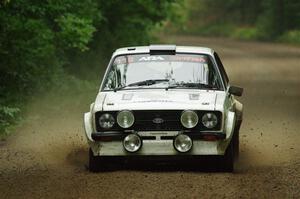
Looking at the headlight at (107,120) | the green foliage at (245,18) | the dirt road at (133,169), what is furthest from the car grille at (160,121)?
the green foliage at (245,18)

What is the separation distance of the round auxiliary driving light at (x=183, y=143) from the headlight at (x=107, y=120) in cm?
84

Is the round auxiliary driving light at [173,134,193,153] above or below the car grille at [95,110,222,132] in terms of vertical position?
below

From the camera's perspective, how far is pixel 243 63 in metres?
36.5

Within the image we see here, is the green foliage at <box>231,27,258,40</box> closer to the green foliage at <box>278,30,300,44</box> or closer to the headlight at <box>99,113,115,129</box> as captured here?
the green foliage at <box>278,30,300,44</box>

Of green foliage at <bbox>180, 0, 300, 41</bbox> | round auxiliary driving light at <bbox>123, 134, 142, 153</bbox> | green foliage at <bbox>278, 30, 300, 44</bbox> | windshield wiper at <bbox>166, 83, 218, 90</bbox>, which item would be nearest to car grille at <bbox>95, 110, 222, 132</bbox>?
round auxiliary driving light at <bbox>123, 134, 142, 153</bbox>

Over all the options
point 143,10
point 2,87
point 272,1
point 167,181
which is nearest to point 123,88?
point 167,181

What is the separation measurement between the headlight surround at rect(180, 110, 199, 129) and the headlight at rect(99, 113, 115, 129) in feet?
2.89

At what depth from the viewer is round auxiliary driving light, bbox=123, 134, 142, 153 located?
10.1m

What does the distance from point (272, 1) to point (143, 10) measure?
119 ft

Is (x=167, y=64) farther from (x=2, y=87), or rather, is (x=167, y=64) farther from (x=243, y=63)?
(x=243, y=63)

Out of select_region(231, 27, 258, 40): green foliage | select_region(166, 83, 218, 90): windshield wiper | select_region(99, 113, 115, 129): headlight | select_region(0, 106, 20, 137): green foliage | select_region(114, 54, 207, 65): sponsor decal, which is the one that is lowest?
select_region(231, 27, 258, 40): green foliage

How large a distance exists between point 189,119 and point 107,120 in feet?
3.38

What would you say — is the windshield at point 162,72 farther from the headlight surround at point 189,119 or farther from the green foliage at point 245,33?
the green foliage at point 245,33

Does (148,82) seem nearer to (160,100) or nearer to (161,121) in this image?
(160,100)
